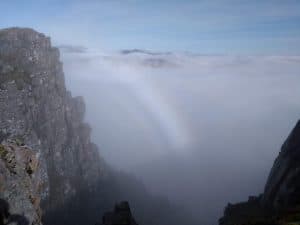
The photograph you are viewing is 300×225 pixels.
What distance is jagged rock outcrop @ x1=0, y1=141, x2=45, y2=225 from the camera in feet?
215

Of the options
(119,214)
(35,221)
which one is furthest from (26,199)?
(119,214)

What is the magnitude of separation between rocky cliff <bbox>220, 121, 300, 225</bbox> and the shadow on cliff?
35620mm

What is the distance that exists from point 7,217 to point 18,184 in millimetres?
7522

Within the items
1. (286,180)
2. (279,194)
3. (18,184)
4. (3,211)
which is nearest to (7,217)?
(3,211)

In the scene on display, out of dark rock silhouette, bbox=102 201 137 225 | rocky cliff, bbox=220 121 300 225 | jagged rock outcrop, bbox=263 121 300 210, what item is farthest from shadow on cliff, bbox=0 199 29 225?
jagged rock outcrop, bbox=263 121 300 210

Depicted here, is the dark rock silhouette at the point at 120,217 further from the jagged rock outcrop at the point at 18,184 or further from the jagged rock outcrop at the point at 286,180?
the jagged rock outcrop at the point at 286,180

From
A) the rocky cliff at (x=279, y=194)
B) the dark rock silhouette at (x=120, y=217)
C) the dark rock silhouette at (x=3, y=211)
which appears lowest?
the dark rock silhouette at (x=120, y=217)

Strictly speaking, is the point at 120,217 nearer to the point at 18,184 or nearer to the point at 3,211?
the point at 18,184

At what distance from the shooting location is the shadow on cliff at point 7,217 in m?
62.7

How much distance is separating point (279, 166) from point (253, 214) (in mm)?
13282

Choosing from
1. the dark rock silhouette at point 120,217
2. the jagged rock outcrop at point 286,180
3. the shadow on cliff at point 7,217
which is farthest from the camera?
the dark rock silhouette at point 120,217

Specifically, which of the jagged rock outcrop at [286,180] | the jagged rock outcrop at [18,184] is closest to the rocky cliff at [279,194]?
the jagged rock outcrop at [286,180]

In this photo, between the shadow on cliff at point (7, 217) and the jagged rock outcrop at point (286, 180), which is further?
the jagged rock outcrop at point (286, 180)

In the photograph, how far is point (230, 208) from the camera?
105 meters
